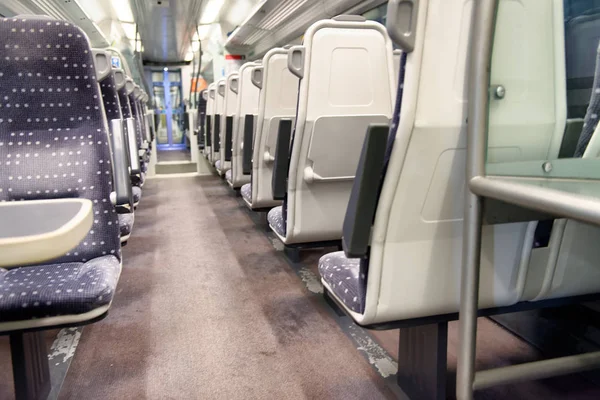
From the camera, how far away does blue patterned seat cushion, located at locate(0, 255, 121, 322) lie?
1.28 m

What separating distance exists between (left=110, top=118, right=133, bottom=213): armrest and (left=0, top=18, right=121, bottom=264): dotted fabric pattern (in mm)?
31

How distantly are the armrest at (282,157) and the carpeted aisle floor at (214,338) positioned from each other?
67cm

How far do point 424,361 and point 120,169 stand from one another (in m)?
1.25

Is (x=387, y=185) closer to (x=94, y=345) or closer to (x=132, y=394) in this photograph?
(x=132, y=394)

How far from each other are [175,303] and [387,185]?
1788mm

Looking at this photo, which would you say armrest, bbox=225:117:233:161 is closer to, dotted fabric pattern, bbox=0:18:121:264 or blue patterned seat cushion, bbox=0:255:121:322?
dotted fabric pattern, bbox=0:18:121:264

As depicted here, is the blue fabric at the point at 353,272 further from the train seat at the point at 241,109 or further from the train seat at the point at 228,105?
the train seat at the point at 228,105

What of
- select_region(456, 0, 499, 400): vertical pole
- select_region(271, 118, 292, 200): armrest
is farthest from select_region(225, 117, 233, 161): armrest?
select_region(456, 0, 499, 400): vertical pole

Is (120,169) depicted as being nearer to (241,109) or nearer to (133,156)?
(133,156)

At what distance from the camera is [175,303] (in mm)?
2602

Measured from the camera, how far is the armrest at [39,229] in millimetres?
942

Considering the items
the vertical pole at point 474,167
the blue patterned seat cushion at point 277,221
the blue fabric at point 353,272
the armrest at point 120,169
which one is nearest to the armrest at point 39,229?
the armrest at point 120,169

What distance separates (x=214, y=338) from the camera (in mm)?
2186

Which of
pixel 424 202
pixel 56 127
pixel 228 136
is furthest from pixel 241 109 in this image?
pixel 424 202
